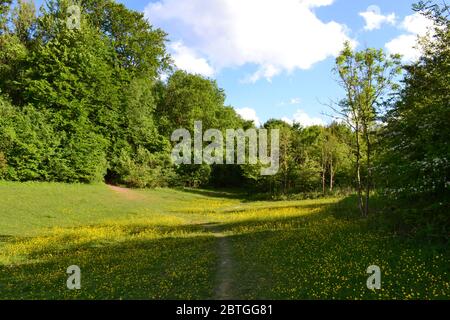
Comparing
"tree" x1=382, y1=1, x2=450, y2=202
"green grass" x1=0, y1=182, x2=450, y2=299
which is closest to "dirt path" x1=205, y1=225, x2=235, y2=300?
"green grass" x1=0, y1=182, x2=450, y2=299

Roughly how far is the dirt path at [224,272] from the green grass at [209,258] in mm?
117

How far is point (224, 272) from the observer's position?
46.1 ft

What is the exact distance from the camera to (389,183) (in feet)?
52.4

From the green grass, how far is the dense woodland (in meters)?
4.40

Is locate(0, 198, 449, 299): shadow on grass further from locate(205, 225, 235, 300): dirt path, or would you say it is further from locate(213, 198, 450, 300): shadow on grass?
locate(205, 225, 235, 300): dirt path

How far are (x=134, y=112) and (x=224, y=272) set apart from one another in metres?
52.4

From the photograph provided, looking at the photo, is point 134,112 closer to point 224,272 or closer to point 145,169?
point 145,169

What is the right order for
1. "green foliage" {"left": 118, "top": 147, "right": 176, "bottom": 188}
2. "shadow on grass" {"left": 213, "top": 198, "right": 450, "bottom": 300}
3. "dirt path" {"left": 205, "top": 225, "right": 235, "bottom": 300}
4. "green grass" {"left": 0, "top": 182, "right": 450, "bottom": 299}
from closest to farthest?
"shadow on grass" {"left": 213, "top": 198, "right": 450, "bottom": 300} < "green grass" {"left": 0, "top": 182, "right": 450, "bottom": 299} < "dirt path" {"left": 205, "top": 225, "right": 235, "bottom": 300} < "green foliage" {"left": 118, "top": 147, "right": 176, "bottom": 188}

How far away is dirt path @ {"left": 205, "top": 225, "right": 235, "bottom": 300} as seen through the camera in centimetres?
1149

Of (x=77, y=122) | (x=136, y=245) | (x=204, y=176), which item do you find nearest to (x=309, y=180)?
(x=204, y=176)

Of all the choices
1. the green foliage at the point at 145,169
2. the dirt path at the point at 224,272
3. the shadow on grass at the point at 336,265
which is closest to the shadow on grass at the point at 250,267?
the shadow on grass at the point at 336,265

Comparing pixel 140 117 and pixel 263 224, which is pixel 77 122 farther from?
pixel 263 224

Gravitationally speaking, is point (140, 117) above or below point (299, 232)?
above

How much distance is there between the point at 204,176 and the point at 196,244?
51575mm
